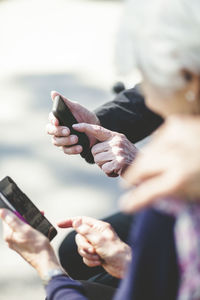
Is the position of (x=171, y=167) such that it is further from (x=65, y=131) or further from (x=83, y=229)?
(x=65, y=131)

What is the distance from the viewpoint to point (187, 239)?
62 centimetres

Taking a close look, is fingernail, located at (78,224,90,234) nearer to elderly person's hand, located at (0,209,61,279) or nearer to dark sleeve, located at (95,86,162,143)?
elderly person's hand, located at (0,209,61,279)

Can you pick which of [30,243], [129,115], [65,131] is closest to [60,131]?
[65,131]

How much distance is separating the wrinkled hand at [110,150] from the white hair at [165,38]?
48cm

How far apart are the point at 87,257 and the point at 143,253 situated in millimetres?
338

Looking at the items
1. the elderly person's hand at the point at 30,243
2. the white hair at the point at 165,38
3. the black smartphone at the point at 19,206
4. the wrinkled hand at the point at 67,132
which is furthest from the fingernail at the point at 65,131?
the white hair at the point at 165,38

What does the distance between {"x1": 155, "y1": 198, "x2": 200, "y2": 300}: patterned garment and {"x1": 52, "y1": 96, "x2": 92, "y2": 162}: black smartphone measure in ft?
1.75

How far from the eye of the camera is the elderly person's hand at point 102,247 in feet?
3.01

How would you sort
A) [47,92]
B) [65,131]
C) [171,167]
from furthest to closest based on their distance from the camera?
[47,92], [65,131], [171,167]

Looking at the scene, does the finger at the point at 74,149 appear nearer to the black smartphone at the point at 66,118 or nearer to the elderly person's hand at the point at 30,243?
the black smartphone at the point at 66,118

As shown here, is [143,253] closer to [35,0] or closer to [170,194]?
[170,194]

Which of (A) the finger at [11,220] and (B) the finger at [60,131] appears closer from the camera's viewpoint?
(A) the finger at [11,220]

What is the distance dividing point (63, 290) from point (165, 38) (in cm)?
41

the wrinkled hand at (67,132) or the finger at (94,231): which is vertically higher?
the wrinkled hand at (67,132)
